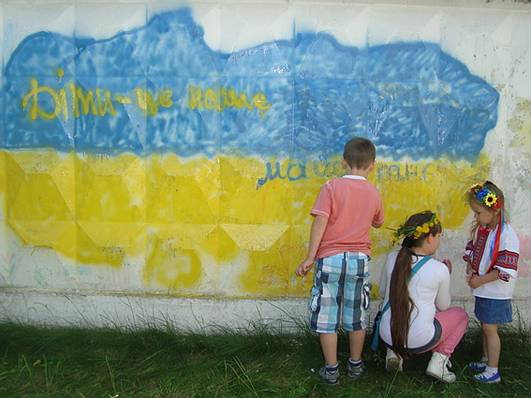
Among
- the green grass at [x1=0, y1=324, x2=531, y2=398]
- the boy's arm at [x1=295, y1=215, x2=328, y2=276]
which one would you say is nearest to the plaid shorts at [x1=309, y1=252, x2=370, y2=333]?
the boy's arm at [x1=295, y1=215, x2=328, y2=276]

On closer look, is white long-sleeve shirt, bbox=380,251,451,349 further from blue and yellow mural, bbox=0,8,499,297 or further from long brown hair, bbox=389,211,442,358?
blue and yellow mural, bbox=0,8,499,297

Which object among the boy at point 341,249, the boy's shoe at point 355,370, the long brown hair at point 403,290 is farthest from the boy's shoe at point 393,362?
the boy at point 341,249

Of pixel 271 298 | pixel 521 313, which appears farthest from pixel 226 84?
pixel 521 313

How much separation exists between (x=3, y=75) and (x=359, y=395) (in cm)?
357

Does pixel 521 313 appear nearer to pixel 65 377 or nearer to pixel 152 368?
pixel 152 368

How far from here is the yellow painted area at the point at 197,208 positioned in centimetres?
420

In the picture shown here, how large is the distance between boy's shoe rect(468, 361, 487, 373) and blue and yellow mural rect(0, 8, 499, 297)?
1063mm

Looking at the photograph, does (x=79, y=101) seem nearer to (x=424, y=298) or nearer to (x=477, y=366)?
(x=424, y=298)

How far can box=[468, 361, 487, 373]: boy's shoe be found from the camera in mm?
3707

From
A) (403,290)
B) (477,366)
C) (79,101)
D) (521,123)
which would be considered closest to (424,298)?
(403,290)

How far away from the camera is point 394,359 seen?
140 inches

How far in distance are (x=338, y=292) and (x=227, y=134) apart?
1523 mm

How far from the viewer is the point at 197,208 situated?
4.23 meters

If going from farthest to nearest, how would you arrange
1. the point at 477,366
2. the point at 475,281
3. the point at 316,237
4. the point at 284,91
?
1. the point at 284,91
2. the point at 477,366
3. the point at 475,281
4. the point at 316,237
